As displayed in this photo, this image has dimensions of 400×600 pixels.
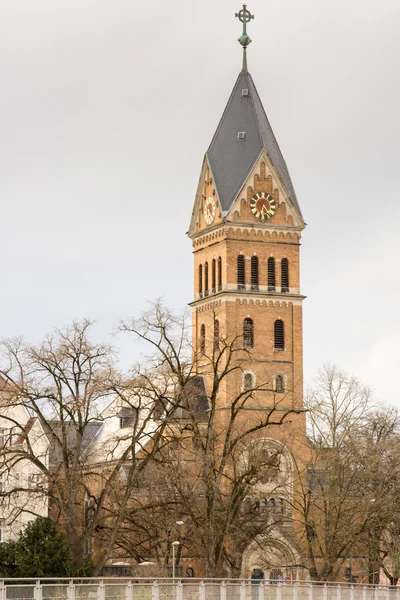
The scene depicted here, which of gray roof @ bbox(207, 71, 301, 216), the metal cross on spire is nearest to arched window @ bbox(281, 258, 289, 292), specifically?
gray roof @ bbox(207, 71, 301, 216)

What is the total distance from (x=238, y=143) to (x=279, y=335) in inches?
497

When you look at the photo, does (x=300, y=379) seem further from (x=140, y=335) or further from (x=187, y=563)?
(x=140, y=335)

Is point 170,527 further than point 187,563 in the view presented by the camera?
No

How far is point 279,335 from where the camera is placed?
98000mm

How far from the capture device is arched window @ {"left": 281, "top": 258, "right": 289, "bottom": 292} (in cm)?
9862

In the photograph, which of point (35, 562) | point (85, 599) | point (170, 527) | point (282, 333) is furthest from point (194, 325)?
point (85, 599)

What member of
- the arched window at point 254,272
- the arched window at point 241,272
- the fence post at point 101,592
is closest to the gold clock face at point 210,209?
the arched window at point 241,272

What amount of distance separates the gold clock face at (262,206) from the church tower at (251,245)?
0.06 meters

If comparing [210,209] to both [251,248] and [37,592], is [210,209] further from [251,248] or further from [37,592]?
[37,592]

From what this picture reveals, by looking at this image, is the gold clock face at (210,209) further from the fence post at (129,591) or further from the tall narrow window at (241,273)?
the fence post at (129,591)

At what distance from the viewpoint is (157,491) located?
69.3 metres

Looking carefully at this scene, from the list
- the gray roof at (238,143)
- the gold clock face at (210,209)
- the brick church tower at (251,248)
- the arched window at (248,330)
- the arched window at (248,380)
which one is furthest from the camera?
the gold clock face at (210,209)

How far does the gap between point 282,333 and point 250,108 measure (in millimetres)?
14670

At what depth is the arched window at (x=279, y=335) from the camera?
97.6 m
